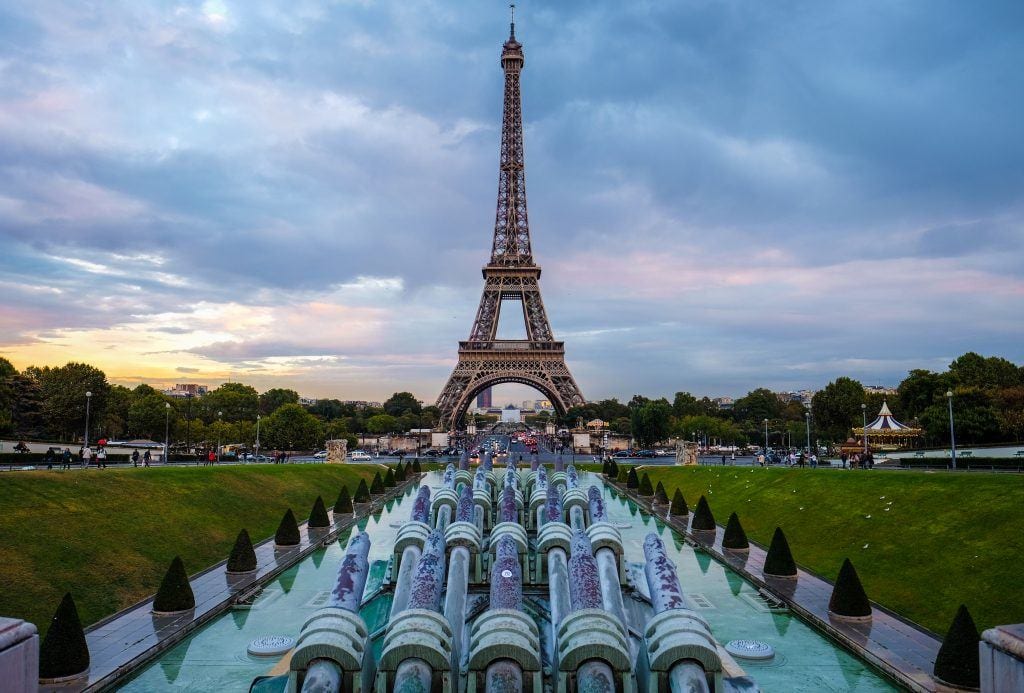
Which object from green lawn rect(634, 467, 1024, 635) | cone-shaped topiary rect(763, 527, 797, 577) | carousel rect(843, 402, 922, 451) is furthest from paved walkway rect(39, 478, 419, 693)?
carousel rect(843, 402, 922, 451)

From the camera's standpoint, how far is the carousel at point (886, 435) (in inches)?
2500

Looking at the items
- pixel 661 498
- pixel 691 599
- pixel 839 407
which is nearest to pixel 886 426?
pixel 839 407

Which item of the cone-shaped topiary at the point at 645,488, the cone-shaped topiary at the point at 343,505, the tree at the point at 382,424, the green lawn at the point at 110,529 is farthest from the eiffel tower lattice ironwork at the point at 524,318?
the green lawn at the point at 110,529

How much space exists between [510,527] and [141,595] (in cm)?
1092

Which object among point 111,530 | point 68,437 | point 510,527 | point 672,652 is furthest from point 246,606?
point 68,437

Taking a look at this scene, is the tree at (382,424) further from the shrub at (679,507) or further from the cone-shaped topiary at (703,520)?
the cone-shaped topiary at (703,520)

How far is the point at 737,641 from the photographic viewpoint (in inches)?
614

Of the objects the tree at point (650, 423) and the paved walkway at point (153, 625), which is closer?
the paved walkway at point (153, 625)

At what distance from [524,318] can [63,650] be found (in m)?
78.9

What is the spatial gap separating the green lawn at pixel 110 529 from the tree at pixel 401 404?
433 feet

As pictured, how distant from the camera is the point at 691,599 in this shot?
19.4 m

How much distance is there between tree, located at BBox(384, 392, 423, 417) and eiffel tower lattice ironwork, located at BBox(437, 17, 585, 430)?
77745mm

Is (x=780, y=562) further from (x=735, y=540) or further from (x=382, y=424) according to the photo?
(x=382, y=424)

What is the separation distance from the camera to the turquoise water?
13.2 m
